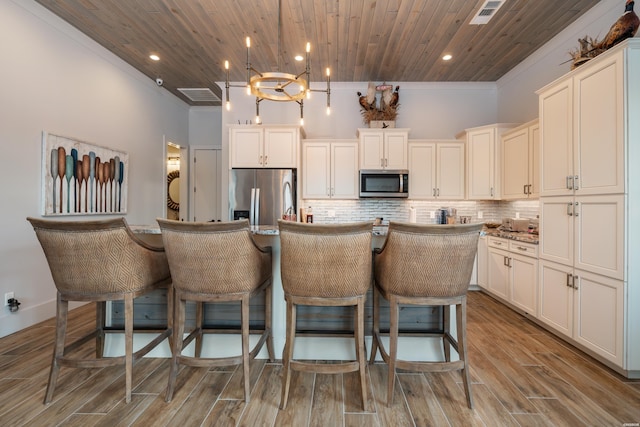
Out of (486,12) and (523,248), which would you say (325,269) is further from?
(486,12)

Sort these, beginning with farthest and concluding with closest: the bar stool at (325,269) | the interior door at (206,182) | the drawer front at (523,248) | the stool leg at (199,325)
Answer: the interior door at (206,182) → the drawer front at (523,248) → the stool leg at (199,325) → the bar stool at (325,269)

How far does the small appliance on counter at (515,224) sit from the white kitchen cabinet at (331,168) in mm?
2057

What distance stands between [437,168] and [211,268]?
12.1ft

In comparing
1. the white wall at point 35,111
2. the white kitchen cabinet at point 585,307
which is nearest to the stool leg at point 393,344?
the white kitchen cabinet at point 585,307

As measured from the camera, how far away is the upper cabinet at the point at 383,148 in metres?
4.29

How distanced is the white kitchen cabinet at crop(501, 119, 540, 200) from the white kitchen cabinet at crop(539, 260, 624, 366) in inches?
43.7

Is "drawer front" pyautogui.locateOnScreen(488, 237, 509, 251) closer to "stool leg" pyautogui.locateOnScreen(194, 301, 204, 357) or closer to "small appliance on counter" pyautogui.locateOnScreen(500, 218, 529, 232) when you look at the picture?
"small appliance on counter" pyautogui.locateOnScreen(500, 218, 529, 232)

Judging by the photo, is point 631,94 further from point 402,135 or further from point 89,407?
point 89,407

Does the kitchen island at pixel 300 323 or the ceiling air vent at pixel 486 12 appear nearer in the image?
the kitchen island at pixel 300 323

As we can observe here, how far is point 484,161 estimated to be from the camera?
13.5ft

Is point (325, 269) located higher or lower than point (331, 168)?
lower

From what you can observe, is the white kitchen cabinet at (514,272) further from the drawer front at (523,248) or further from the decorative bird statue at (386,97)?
the decorative bird statue at (386,97)

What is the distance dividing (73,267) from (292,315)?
4.08 feet

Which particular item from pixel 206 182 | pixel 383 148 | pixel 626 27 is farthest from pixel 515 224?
pixel 206 182
